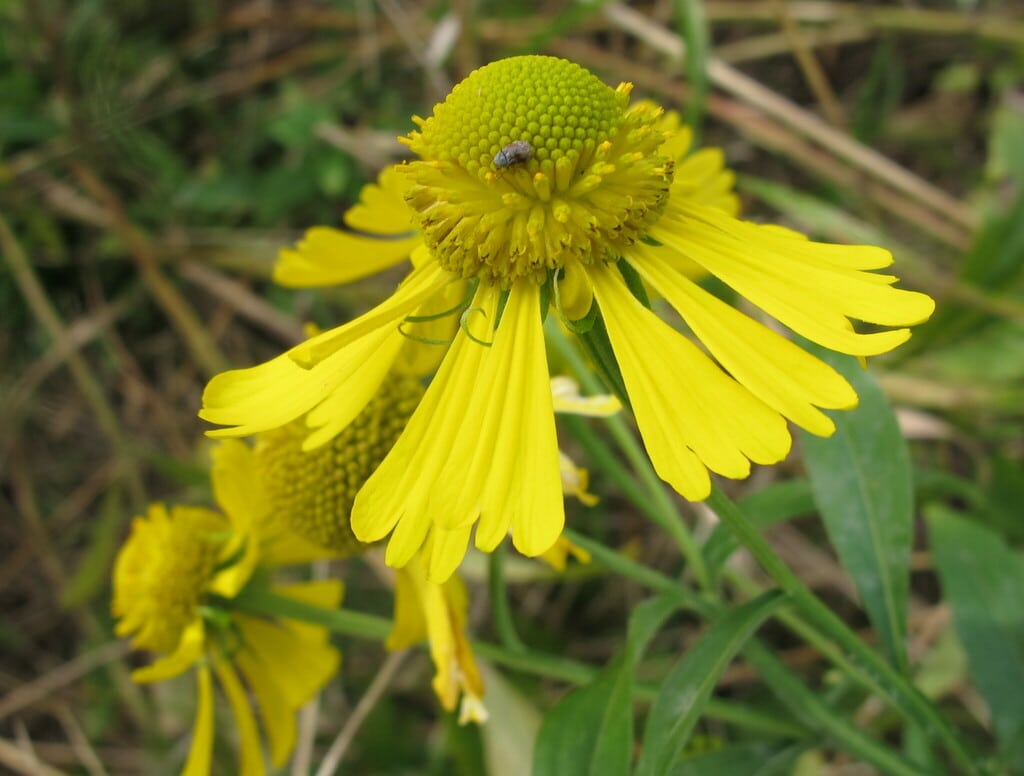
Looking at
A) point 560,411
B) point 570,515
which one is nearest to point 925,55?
point 570,515

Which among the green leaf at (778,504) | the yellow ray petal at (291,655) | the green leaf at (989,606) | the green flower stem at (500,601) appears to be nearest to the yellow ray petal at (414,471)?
the green flower stem at (500,601)

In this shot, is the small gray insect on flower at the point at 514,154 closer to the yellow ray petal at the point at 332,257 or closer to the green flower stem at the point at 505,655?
the yellow ray petal at the point at 332,257

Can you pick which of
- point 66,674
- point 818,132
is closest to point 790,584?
point 818,132

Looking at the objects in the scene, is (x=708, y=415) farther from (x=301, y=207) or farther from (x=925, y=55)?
(x=925, y=55)

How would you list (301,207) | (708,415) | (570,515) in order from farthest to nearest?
(301,207) < (570,515) < (708,415)

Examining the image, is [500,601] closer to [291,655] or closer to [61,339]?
[291,655]
